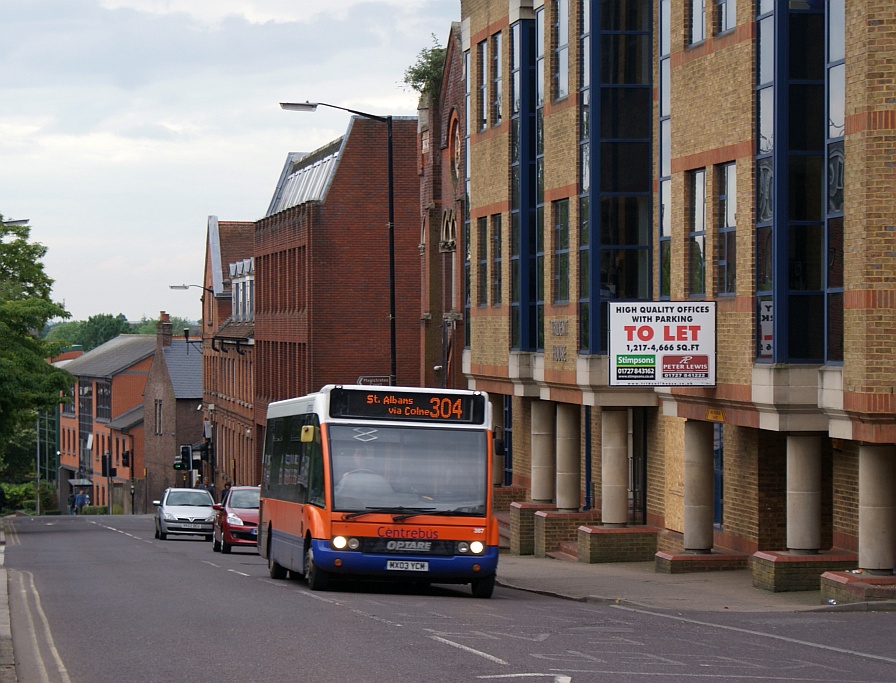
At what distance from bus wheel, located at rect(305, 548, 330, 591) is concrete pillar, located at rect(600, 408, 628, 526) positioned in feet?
29.5

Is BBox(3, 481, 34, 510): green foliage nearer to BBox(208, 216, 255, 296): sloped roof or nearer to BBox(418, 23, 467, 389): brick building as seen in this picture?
BBox(208, 216, 255, 296): sloped roof

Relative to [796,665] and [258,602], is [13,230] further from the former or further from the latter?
[796,665]

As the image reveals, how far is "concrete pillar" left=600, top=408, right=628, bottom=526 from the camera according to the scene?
28516 millimetres

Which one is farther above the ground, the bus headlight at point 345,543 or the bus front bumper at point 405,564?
the bus headlight at point 345,543

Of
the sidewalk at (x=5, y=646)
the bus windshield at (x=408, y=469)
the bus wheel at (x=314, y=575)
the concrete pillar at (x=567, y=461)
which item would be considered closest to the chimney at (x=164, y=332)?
the concrete pillar at (x=567, y=461)

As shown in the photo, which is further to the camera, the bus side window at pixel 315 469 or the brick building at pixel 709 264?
the bus side window at pixel 315 469

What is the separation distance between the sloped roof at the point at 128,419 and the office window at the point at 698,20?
85.1 metres

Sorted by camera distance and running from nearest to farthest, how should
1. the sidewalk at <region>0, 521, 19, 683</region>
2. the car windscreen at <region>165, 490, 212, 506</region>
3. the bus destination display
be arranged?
the sidewalk at <region>0, 521, 19, 683</region> → the bus destination display → the car windscreen at <region>165, 490, 212, 506</region>

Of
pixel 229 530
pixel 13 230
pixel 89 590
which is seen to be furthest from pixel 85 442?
pixel 89 590

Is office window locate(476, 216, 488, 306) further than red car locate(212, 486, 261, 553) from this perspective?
No

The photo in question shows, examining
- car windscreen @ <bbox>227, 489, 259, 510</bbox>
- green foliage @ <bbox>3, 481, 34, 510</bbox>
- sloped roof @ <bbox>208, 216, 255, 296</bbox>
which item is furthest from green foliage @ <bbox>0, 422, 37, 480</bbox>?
car windscreen @ <bbox>227, 489, 259, 510</bbox>

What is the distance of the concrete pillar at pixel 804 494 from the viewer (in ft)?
70.5

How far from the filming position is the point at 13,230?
58312 millimetres

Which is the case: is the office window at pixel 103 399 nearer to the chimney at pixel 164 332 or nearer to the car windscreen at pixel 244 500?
the chimney at pixel 164 332
